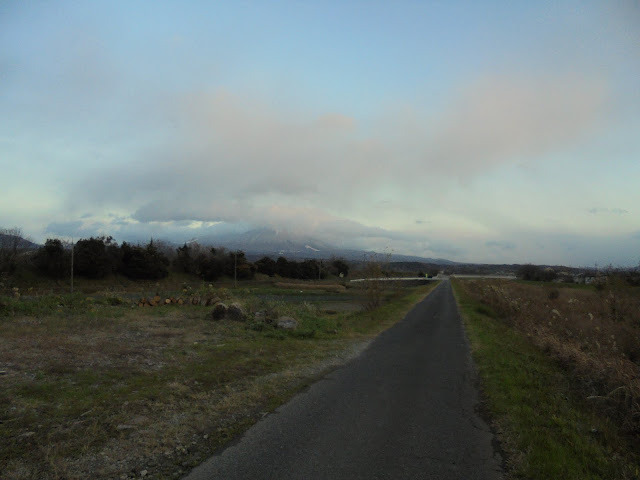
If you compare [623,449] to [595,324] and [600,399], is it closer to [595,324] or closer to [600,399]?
[600,399]

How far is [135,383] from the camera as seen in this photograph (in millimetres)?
7734

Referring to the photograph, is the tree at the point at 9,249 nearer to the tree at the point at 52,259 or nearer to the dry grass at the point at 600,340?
the tree at the point at 52,259

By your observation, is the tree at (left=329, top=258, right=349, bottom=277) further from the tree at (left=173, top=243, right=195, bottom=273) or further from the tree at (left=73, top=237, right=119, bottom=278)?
the tree at (left=73, top=237, right=119, bottom=278)

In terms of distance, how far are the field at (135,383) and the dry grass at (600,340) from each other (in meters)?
5.69

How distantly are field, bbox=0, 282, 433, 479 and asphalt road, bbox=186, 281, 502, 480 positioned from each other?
1.56ft

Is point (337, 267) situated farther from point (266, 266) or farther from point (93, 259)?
point (93, 259)

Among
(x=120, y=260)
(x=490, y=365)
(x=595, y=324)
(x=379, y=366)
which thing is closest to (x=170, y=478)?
(x=379, y=366)

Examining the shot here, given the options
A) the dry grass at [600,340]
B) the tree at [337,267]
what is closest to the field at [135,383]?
the dry grass at [600,340]

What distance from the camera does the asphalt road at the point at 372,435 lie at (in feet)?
14.5

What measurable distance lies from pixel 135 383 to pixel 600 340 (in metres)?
15.6

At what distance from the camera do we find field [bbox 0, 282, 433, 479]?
15.4 ft

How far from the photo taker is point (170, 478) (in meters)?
4.20

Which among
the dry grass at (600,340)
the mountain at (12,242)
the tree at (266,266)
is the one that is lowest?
the dry grass at (600,340)

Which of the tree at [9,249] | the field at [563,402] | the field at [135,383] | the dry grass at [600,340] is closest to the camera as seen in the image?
the field at [135,383]
